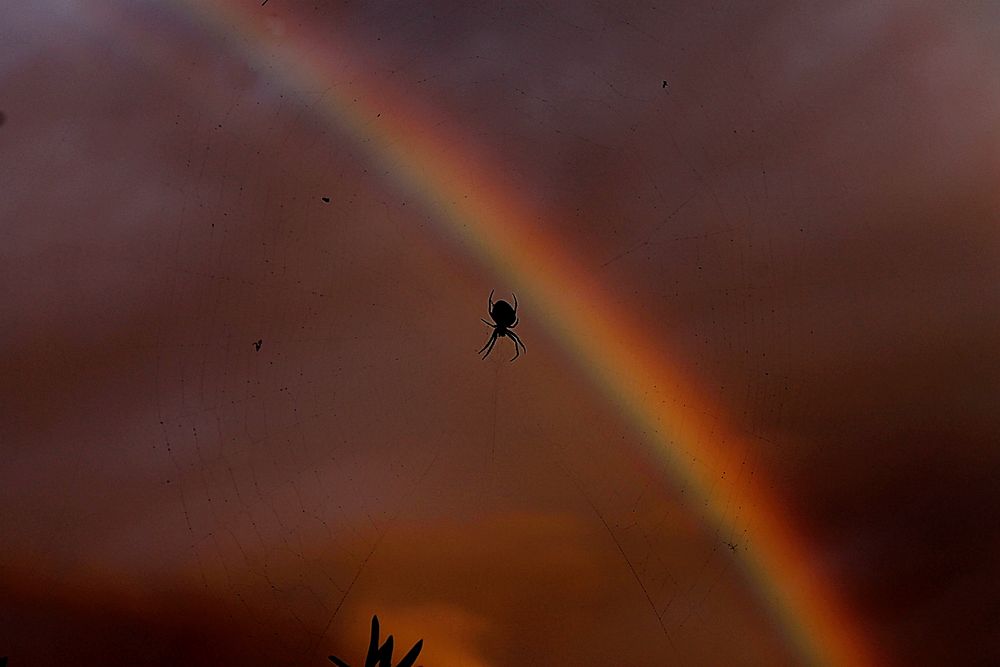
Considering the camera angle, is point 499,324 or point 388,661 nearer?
point 388,661

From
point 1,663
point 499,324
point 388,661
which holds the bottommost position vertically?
point 1,663

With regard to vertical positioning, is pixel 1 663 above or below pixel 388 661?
below

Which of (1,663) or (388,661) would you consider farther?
(388,661)

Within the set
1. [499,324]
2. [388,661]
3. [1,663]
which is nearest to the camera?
[1,663]

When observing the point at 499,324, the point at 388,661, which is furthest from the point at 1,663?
the point at 499,324

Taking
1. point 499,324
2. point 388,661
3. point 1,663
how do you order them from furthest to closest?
point 499,324 < point 388,661 < point 1,663

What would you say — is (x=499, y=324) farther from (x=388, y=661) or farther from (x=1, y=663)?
(x=1, y=663)

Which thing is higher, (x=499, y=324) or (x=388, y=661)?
(x=499, y=324)

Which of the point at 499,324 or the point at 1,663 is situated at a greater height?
the point at 499,324
